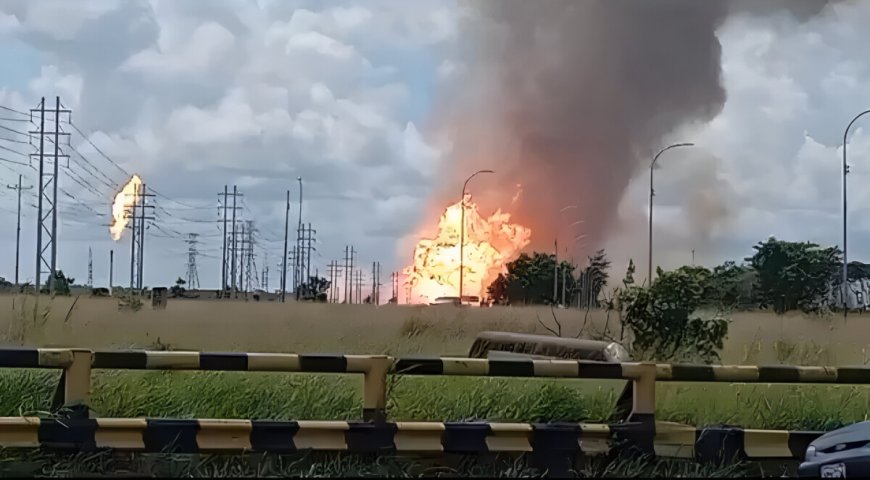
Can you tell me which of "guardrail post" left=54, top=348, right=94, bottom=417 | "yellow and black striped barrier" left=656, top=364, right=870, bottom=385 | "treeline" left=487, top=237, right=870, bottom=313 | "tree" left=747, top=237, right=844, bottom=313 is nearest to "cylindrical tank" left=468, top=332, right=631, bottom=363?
"yellow and black striped barrier" left=656, top=364, right=870, bottom=385

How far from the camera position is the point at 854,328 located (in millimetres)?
25203

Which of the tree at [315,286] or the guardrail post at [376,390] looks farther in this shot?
the tree at [315,286]

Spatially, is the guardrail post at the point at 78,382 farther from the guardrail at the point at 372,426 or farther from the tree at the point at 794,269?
the tree at the point at 794,269

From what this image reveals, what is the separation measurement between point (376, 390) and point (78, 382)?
2.04 metres

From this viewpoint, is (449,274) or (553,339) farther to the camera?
(449,274)

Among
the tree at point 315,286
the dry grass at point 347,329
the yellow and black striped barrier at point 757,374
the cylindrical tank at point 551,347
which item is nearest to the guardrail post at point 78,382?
the yellow and black striped barrier at point 757,374

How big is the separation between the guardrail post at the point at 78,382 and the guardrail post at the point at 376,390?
190cm

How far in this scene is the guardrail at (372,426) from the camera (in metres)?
7.27

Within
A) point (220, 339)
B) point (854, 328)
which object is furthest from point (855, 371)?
point (854, 328)

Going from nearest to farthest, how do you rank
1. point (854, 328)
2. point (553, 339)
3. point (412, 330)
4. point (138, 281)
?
point (553, 339)
point (412, 330)
point (854, 328)
point (138, 281)

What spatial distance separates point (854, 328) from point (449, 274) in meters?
24.5

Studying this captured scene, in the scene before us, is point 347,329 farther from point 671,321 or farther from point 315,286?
point 315,286

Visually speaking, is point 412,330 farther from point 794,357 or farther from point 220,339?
point 794,357

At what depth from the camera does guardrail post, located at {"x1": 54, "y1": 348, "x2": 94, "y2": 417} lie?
7.36 meters
